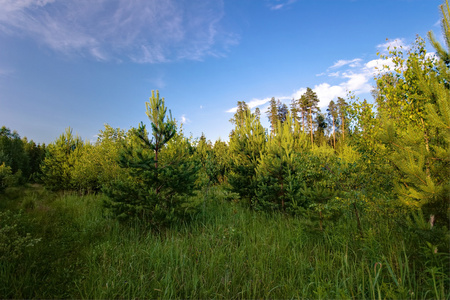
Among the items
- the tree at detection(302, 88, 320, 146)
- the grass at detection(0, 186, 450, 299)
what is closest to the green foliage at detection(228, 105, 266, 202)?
the grass at detection(0, 186, 450, 299)

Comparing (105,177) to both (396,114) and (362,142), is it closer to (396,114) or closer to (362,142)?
(362,142)

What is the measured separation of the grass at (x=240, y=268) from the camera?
9.25 ft

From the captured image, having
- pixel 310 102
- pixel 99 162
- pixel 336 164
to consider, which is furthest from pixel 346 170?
pixel 310 102

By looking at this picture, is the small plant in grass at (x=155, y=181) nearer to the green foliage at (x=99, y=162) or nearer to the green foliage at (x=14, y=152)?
the green foliage at (x=99, y=162)

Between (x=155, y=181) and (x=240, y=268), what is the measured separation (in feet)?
10.5

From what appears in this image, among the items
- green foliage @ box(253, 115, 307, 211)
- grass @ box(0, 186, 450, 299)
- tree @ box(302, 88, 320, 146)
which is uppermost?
tree @ box(302, 88, 320, 146)

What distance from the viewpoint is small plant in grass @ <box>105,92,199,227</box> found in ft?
17.2

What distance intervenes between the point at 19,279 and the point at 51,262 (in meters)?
0.54

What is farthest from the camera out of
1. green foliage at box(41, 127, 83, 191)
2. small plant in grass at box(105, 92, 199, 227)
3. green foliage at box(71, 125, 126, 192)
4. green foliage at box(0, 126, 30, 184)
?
green foliage at box(0, 126, 30, 184)

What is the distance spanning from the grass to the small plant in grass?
28.2 inches

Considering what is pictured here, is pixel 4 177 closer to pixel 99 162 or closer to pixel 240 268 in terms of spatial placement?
pixel 99 162

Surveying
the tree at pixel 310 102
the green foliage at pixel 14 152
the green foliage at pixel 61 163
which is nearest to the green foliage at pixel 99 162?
the green foliage at pixel 61 163

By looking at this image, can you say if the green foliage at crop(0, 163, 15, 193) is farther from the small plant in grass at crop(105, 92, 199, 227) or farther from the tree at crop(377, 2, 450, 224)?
the tree at crop(377, 2, 450, 224)

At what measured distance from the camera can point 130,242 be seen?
4707 millimetres
